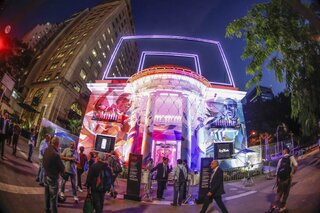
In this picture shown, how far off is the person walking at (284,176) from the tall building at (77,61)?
7.25 feet

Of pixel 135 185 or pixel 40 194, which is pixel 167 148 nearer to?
pixel 135 185

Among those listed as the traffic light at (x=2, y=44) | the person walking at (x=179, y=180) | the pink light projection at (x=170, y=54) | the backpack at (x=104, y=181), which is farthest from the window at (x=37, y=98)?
the person walking at (x=179, y=180)

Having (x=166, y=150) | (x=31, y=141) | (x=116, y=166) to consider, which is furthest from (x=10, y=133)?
(x=166, y=150)

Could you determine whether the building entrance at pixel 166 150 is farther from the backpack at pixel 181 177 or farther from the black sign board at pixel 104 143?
the black sign board at pixel 104 143

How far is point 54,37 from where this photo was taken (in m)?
3.28

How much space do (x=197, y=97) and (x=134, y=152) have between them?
107 cm

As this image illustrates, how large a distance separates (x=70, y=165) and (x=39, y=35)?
1.68m

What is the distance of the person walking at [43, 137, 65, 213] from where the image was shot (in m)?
2.78

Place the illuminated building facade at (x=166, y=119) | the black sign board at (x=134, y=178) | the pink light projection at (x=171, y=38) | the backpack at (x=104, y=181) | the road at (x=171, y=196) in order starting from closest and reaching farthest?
the road at (x=171, y=196) < the illuminated building facade at (x=166, y=119) < the black sign board at (x=134, y=178) < the pink light projection at (x=171, y=38) < the backpack at (x=104, y=181)

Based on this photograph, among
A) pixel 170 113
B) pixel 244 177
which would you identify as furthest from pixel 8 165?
pixel 244 177

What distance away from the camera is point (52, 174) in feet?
10.6

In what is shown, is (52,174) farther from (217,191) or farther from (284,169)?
(284,169)

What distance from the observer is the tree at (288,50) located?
2725 mm

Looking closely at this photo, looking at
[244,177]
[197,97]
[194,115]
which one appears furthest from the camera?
[197,97]
